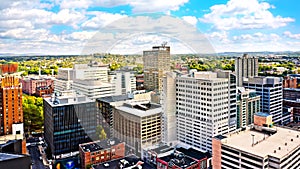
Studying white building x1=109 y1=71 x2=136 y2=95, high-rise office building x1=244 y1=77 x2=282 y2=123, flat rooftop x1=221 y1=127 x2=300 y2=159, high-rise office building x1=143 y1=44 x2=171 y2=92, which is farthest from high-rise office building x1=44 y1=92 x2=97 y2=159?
high-rise office building x1=244 y1=77 x2=282 y2=123

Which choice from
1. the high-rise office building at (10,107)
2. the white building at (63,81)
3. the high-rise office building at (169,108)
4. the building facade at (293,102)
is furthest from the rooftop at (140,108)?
the building facade at (293,102)

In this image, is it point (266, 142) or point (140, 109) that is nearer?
point (266, 142)

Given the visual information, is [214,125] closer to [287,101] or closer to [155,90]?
[155,90]

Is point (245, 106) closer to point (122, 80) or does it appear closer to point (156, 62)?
point (156, 62)

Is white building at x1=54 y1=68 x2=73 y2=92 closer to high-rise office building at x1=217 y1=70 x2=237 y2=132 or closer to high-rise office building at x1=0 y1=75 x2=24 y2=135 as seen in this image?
high-rise office building at x1=0 y1=75 x2=24 y2=135

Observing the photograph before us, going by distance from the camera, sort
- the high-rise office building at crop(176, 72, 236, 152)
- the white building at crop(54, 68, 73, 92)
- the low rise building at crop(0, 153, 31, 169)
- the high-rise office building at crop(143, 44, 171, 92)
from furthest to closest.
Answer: the white building at crop(54, 68, 73, 92)
the high-rise office building at crop(176, 72, 236, 152)
the high-rise office building at crop(143, 44, 171, 92)
the low rise building at crop(0, 153, 31, 169)

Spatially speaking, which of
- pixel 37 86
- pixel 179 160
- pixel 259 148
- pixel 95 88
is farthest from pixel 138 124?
pixel 37 86

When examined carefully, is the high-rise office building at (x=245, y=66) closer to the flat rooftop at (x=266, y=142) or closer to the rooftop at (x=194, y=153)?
the rooftop at (x=194, y=153)
